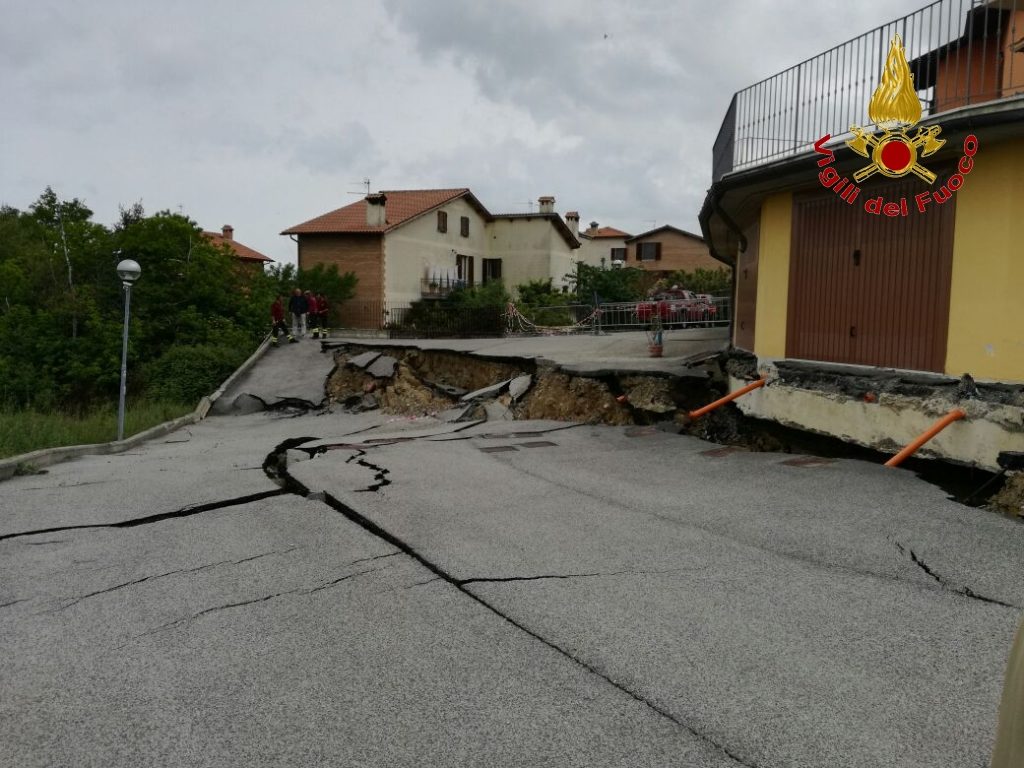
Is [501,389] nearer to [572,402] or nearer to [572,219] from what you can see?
[572,402]

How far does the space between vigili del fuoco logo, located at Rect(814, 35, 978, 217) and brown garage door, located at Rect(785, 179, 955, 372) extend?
12 cm

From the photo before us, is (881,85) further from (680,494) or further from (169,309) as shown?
(169,309)

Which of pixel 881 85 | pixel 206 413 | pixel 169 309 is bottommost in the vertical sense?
pixel 206 413

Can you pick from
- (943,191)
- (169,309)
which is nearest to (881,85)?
(943,191)

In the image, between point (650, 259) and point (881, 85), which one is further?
point (650, 259)

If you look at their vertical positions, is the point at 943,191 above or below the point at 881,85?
below

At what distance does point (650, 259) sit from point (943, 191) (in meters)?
49.1

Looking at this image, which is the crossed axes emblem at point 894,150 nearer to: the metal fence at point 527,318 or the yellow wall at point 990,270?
the yellow wall at point 990,270

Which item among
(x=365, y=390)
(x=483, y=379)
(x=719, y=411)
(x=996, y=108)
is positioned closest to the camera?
(x=996, y=108)

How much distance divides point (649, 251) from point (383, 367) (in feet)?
133

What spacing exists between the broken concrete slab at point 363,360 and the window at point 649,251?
3956 centimetres

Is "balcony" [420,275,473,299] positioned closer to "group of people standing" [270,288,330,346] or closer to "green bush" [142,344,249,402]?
"group of people standing" [270,288,330,346]

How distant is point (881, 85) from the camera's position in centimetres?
864

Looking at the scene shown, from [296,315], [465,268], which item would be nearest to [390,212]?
[465,268]
